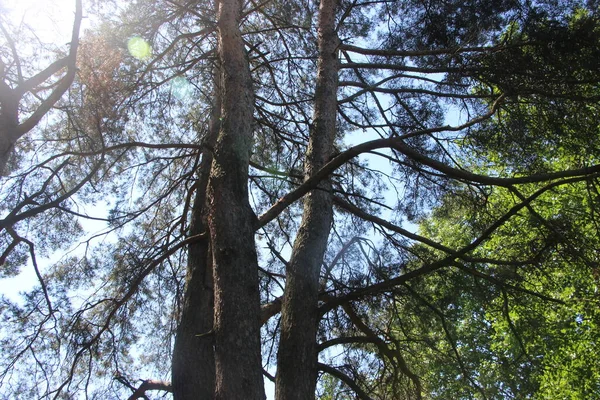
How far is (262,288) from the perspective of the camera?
5375mm

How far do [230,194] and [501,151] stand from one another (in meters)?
2.92

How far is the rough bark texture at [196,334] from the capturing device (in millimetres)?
3879

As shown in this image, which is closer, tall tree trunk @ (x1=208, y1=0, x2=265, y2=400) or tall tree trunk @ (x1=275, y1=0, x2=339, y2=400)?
tall tree trunk @ (x1=208, y1=0, x2=265, y2=400)

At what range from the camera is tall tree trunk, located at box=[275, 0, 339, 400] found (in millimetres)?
3396

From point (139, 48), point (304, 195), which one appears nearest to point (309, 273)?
point (304, 195)

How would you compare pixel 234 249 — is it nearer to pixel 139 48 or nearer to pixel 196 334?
pixel 196 334

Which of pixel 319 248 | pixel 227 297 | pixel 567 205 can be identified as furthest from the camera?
pixel 567 205

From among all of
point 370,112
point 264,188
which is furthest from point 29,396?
point 370,112

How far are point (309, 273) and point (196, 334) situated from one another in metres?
1.07

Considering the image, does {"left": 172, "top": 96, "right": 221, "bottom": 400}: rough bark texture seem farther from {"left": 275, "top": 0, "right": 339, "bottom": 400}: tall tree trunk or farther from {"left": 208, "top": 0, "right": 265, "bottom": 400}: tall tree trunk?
{"left": 275, "top": 0, "right": 339, "bottom": 400}: tall tree trunk

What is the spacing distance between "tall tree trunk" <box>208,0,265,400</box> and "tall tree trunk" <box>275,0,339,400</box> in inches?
21.7

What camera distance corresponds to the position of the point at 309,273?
151 inches

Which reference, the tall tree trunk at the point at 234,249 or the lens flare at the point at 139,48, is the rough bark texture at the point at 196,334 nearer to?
the tall tree trunk at the point at 234,249

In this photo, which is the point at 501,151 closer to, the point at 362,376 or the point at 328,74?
the point at 328,74
